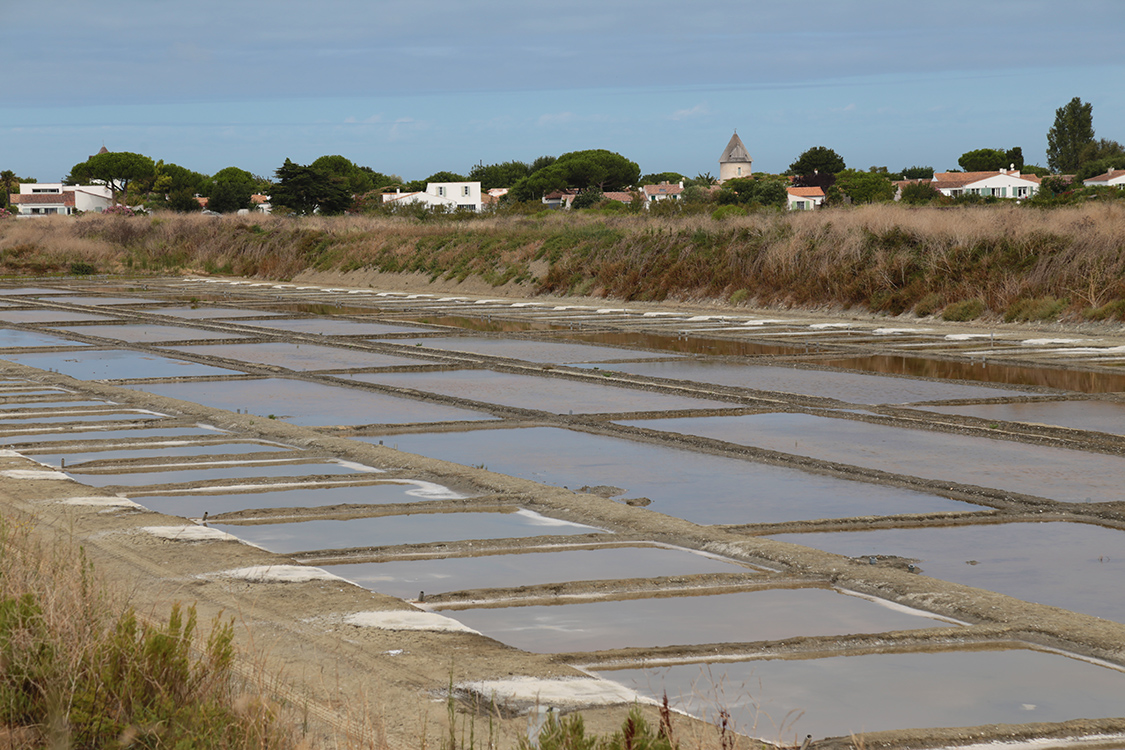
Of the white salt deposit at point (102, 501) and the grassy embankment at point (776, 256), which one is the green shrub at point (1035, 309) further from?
the white salt deposit at point (102, 501)

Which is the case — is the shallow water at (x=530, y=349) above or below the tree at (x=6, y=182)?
below

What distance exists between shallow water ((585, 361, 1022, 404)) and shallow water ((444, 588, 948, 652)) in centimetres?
851

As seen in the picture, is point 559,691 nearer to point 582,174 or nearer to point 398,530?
point 398,530

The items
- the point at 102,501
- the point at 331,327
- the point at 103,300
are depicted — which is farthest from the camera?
the point at 103,300

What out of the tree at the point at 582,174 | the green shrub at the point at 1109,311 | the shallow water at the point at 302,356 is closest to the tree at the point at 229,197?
the tree at the point at 582,174

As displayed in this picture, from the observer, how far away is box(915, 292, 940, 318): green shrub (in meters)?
28.1

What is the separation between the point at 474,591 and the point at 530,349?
15120mm

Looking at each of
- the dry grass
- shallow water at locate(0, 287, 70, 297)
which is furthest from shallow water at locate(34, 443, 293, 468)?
shallow water at locate(0, 287, 70, 297)

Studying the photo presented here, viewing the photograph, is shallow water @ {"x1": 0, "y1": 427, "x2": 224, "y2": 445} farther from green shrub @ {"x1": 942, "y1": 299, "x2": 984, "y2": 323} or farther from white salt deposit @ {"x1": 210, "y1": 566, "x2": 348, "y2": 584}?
green shrub @ {"x1": 942, "y1": 299, "x2": 984, "y2": 323}

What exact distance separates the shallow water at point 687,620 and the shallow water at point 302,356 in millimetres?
12828

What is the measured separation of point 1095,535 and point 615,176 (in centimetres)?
11839

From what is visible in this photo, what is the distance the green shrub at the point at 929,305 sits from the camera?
28.1 meters

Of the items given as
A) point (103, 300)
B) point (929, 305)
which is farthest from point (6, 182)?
point (929, 305)

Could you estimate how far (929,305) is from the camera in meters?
28.2
